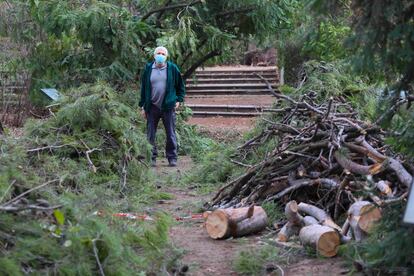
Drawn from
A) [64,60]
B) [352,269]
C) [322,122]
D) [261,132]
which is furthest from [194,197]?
[64,60]

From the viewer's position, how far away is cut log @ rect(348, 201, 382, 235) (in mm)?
5766

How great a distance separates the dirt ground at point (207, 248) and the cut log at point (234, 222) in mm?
74

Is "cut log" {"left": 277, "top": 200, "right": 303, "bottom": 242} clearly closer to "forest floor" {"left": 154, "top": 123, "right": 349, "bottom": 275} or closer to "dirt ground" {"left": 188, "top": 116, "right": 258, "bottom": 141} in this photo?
"forest floor" {"left": 154, "top": 123, "right": 349, "bottom": 275}

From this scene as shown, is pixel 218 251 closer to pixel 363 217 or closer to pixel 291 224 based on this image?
pixel 291 224

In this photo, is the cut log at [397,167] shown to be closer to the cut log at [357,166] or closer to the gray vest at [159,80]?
the cut log at [357,166]

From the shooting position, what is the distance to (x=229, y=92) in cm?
2497

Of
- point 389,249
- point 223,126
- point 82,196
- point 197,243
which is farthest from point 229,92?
point 389,249

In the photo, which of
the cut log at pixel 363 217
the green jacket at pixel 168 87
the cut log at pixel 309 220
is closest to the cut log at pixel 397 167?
the cut log at pixel 363 217

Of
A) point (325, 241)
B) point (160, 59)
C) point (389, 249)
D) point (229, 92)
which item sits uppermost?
point (160, 59)

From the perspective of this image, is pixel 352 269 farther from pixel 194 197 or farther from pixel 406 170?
pixel 194 197

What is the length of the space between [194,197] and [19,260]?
476 centimetres

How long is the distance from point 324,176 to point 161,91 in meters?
4.26

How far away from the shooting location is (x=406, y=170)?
255 inches

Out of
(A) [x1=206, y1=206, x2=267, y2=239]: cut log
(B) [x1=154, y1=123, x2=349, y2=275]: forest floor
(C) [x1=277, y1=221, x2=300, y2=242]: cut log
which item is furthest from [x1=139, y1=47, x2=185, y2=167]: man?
(C) [x1=277, y1=221, x2=300, y2=242]: cut log
